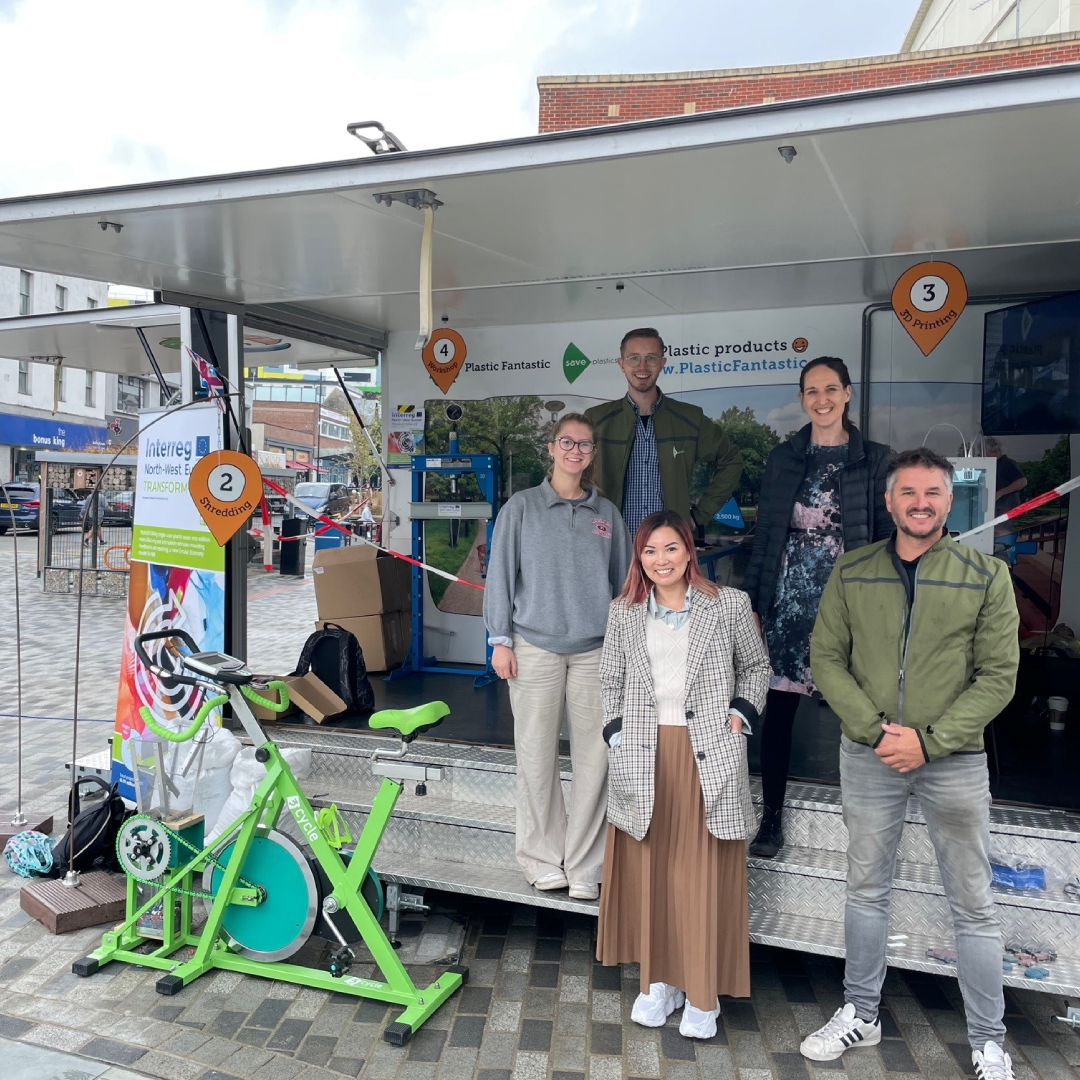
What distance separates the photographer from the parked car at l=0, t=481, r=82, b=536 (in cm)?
1786

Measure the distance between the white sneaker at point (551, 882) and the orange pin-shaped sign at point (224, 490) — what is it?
2.22 m

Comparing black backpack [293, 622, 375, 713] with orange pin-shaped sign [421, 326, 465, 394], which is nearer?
black backpack [293, 622, 375, 713]

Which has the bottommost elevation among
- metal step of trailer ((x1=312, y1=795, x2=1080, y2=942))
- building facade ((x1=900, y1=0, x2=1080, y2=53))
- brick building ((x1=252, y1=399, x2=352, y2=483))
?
metal step of trailer ((x1=312, y1=795, x2=1080, y2=942))

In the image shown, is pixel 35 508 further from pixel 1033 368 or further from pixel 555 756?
pixel 1033 368

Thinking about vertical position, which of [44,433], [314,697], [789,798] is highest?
[44,433]

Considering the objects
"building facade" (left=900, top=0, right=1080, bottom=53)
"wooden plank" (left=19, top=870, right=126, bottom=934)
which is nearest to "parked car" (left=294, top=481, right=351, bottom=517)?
"building facade" (left=900, top=0, right=1080, bottom=53)

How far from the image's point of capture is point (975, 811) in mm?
2783

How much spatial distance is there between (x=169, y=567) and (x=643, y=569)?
2.84m

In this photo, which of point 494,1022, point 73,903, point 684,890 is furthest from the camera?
point 73,903

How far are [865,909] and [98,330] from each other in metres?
6.87

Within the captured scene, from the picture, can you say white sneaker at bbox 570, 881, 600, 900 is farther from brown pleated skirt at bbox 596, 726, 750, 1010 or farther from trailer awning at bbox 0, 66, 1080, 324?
trailer awning at bbox 0, 66, 1080, 324

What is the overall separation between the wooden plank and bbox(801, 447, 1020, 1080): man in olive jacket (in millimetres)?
2863

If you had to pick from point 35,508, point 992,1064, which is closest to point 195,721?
point 992,1064

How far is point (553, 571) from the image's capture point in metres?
3.54
